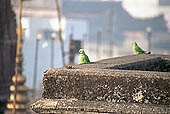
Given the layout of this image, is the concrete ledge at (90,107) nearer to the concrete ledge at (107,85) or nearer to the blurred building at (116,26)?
the concrete ledge at (107,85)

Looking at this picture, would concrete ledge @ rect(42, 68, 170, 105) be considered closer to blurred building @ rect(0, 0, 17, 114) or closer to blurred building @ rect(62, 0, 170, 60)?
blurred building @ rect(0, 0, 17, 114)

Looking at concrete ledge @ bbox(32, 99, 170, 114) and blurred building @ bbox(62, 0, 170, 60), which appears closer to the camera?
concrete ledge @ bbox(32, 99, 170, 114)

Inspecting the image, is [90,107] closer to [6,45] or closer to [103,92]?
[103,92]

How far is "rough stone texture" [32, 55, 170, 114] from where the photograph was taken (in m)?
4.24

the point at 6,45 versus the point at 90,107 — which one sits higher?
the point at 6,45

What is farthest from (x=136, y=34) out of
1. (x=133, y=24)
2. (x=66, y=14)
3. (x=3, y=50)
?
(x=3, y=50)

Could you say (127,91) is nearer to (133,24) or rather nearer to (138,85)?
(138,85)

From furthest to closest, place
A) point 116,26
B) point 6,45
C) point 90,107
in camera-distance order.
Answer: point 116,26 < point 6,45 < point 90,107

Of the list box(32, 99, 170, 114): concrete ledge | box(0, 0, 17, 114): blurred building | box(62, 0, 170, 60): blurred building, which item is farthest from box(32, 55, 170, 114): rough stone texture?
box(62, 0, 170, 60): blurred building

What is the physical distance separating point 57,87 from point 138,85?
645mm

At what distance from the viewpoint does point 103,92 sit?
14.2 ft

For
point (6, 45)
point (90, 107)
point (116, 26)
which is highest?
point (116, 26)

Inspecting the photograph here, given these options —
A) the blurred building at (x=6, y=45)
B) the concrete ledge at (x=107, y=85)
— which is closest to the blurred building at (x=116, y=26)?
the blurred building at (x=6, y=45)

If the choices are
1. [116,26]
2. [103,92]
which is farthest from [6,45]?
[116,26]
